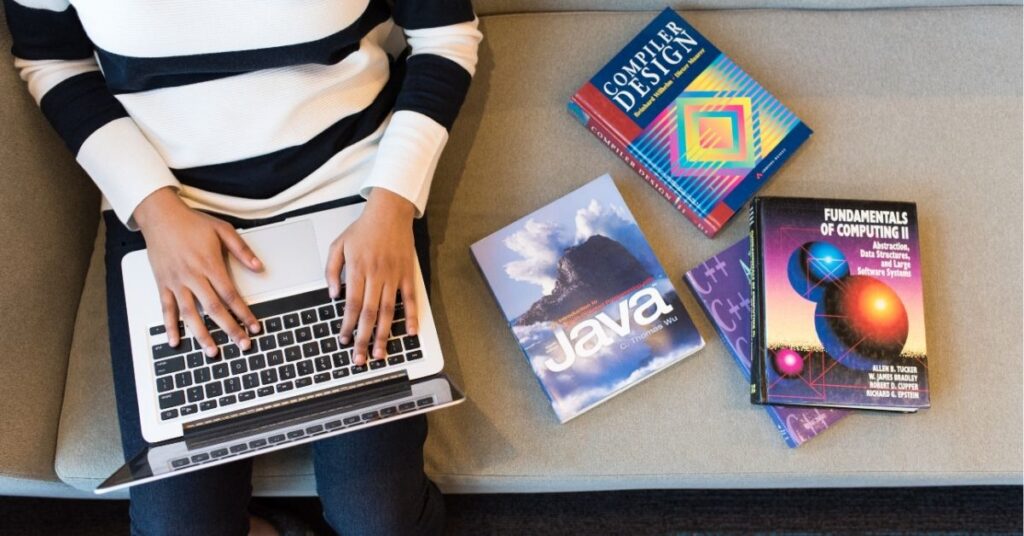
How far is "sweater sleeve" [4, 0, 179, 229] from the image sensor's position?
915 mm

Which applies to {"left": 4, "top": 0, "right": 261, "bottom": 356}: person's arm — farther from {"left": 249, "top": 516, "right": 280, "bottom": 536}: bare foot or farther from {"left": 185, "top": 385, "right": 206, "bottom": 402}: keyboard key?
{"left": 249, "top": 516, "right": 280, "bottom": 536}: bare foot

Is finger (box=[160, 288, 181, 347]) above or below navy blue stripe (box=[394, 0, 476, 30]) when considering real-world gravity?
below

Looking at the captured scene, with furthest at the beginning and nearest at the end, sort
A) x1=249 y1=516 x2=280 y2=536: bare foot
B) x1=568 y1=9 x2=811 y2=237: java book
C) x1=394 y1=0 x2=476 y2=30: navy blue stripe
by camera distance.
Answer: x1=249 y1=516 x2=280 y2=536: bare foot
x1=568 y1=9 x2=811 y2=237: java book
x1=394 y1=0 x2=476 y2=30: navy blue stripe

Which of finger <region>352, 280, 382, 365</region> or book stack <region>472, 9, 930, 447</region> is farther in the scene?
book stack <region>472, 9, 930, 447</region>

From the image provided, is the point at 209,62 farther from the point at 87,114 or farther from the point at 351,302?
the point at 351,302

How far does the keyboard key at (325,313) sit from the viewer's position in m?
0.91

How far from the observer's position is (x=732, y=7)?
1188 millimetres

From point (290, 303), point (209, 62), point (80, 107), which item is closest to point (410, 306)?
point (290, 303)

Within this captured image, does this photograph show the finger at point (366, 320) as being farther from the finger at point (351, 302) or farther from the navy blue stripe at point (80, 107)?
the navy blue stripe at point (80, 107)

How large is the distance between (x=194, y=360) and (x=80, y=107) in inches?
13.2

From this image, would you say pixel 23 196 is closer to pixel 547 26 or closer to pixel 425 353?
pixel 425 353

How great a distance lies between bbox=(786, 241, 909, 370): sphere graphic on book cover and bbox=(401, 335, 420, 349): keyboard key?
0.45 metres

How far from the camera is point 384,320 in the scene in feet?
2.93

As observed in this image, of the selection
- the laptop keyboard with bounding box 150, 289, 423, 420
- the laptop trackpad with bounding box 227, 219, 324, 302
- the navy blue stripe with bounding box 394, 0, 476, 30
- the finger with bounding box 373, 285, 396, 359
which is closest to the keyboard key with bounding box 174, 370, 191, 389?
the laptop keyboard with bounding box 150, 289, 423, 420
